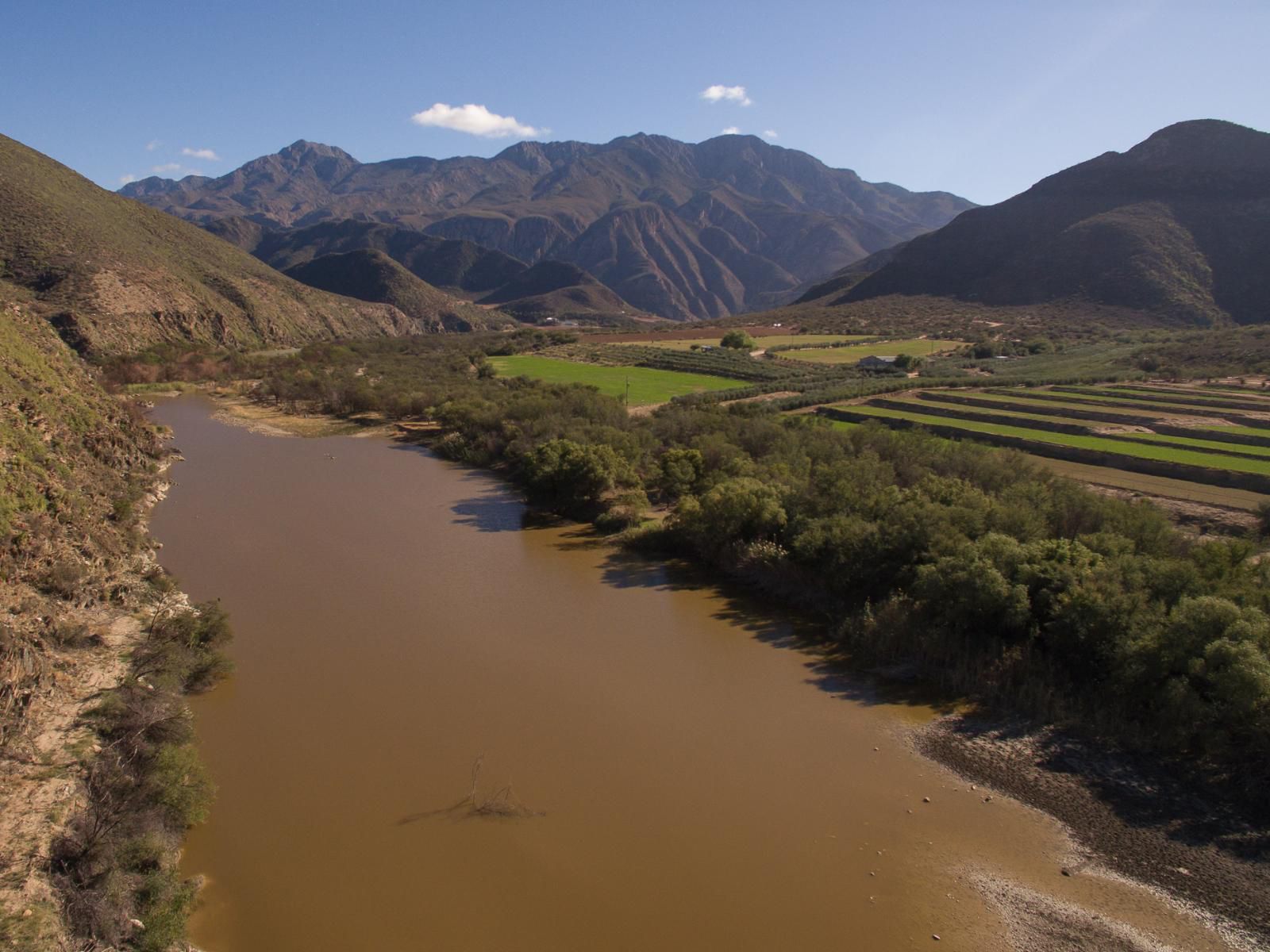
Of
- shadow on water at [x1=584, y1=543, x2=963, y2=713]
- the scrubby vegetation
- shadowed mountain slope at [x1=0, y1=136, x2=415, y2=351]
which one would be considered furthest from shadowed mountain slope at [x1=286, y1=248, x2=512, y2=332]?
the scrubby vegetation

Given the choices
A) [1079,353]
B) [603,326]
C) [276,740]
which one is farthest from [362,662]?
[603,326]

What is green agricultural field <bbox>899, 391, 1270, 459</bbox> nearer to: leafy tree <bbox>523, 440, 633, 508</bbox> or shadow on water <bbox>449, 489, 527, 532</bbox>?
leafy tree <bbox>523, 440, 633, 508</bbox>

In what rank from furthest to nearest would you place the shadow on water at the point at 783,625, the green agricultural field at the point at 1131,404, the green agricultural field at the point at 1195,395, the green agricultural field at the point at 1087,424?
the green agricultural field at the point at 1195,395, the green agricultural field at the point at 1131,404, the green agricultural field at the point at 1087,424, the shadow on water at the point at 783,625

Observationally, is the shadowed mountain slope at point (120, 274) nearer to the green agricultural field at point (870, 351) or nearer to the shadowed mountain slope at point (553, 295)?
the green agricultural field at point (870, 351)

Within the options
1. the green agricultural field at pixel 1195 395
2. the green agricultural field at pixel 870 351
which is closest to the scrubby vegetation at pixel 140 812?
the green agricultural field at pixel 1195 395

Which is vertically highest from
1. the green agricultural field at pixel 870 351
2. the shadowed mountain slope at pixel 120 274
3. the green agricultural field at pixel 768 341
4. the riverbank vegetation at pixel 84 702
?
the shadowed mountain slope at pixel 120 274

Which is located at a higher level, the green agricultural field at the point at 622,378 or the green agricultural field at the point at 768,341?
the green agricultural field at the point at 768,341

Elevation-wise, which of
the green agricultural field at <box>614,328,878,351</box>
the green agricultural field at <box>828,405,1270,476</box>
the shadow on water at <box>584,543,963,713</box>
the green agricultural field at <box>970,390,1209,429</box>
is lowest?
the shadow on water at <box>584,543,963,713</box>
